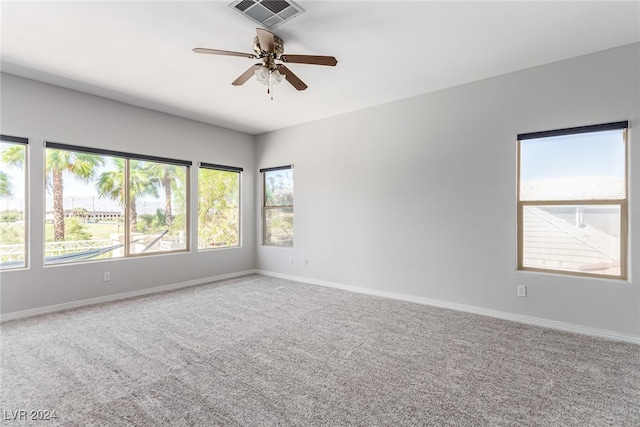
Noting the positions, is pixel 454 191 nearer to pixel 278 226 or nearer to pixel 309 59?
pixel 309 59

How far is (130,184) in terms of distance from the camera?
15.1 feet

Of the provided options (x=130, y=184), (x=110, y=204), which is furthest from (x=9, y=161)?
(x=130, y=184)

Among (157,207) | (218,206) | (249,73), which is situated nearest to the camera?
(249,73)

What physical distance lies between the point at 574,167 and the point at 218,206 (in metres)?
5.20

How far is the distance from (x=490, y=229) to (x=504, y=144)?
0.99 metres

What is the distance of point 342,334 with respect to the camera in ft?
10.2

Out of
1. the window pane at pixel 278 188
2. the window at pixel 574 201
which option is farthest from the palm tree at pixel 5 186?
the window at pixel 574 201

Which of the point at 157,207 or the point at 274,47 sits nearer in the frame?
the point at 274,47

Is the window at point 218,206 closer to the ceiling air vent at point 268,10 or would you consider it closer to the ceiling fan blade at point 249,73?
the ceiling fan blade at point 249,73

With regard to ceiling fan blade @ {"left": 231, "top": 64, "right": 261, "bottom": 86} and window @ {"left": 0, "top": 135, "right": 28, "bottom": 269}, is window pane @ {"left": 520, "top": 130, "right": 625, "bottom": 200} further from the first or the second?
window @ {"left": 0, "top": 135, "right": 28, "bottom": 269}

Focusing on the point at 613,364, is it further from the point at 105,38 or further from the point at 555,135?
the point at 105,38

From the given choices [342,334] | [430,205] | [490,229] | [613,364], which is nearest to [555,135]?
[490,229]

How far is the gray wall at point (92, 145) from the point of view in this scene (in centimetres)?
359

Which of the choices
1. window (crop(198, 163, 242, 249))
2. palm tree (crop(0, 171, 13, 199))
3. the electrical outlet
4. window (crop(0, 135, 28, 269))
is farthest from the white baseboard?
palm tree (crop(0, 171, 13, 199))
